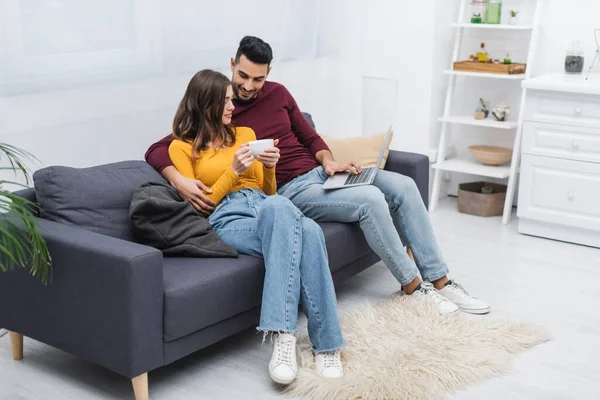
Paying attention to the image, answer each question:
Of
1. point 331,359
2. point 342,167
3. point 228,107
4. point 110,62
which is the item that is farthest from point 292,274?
point 110,62

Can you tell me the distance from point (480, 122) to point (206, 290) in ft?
8.27

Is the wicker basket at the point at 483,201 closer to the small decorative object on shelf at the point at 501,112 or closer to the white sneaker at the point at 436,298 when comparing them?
the small decorative object on shelf at the point at 501,112

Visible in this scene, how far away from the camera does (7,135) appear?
2.93m

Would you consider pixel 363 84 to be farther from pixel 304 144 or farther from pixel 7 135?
pixel 7 135

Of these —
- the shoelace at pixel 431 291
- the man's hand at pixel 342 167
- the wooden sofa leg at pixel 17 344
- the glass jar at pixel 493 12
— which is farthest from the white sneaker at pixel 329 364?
the glass jar at pixel 493 12

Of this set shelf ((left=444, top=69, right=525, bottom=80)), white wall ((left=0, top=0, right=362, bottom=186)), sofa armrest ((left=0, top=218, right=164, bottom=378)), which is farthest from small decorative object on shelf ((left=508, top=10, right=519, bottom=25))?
sofa armrest ((left=0, top=218, right=164, bottom=378))

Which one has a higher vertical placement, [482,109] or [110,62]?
[110,62]

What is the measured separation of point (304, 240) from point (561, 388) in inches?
38.0

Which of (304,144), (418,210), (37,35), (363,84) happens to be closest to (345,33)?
(363,84)

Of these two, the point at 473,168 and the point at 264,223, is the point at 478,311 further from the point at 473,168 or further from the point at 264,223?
the point at 473,168

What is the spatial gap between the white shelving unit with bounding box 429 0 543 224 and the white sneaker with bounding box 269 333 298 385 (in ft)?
7.33

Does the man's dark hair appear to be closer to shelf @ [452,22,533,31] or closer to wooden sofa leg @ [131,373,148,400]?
wooden sofa leg @ [131,373,148,400]

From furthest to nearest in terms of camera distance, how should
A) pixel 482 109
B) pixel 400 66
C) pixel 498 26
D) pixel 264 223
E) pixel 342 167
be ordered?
1. pixel 400 66
2. pixel 482 109
3. pixel 498 26
4. pixel 342 167
5. pixel 264 223

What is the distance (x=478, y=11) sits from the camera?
4.68m
